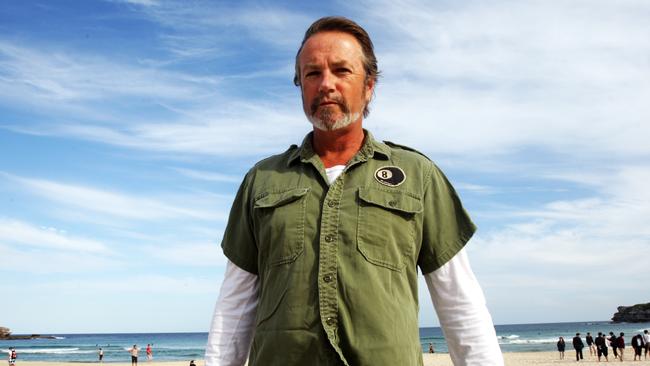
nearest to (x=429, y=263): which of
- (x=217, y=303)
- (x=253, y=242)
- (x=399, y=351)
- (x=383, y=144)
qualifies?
(x=399, y=351)

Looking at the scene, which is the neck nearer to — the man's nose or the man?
the man

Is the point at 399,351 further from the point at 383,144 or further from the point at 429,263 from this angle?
the point at 383,144

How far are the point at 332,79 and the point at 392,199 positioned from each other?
1.69 ft

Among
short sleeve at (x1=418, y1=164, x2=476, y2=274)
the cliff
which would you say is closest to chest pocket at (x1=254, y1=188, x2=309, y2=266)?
short sleeve at (x1=418, y1=164, x2=476, y2=274)

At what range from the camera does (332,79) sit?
2281 millimetres

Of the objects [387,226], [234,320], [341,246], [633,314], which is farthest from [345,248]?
[633,314]

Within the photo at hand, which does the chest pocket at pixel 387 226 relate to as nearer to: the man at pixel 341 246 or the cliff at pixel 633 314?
the man at pixel 341 246

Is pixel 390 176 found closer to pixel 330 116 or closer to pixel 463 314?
pixel 330 116

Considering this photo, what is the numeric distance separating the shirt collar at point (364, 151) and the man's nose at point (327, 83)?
0.28 meters

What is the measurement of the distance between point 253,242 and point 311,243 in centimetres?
34

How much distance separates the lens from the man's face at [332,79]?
2.29 m

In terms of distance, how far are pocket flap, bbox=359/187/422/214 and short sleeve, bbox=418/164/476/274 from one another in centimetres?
6

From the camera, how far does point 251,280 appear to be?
2.40m

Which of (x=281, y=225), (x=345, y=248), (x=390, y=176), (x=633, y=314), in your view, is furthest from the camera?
(x=633, y=314)
